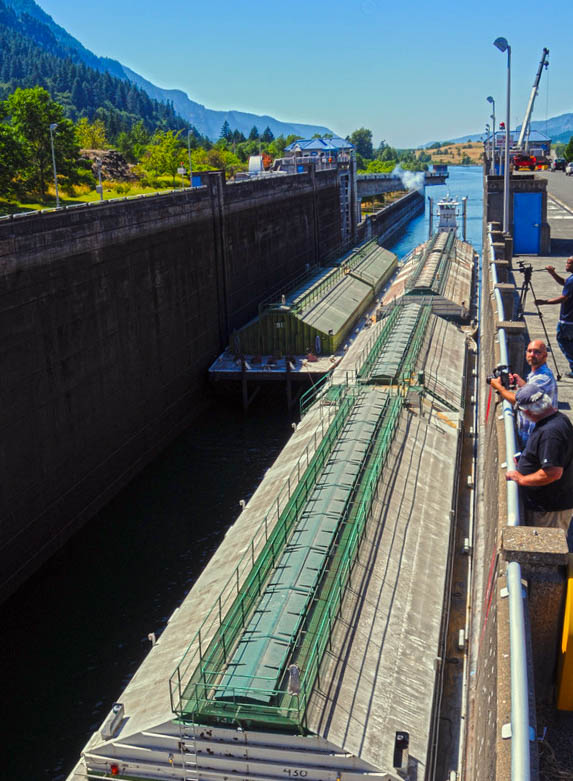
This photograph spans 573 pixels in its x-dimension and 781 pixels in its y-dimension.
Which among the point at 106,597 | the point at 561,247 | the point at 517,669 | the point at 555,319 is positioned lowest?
the point at 106,597

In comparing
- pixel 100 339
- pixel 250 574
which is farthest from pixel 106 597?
pixel 100 339

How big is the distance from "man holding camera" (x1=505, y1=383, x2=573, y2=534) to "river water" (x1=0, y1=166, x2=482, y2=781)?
498 inches

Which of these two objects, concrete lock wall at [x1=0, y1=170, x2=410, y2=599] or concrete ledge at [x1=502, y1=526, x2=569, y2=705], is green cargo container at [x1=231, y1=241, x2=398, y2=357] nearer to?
concrete lock wall at [x1=0, y1=170, x2=410, y2=599]

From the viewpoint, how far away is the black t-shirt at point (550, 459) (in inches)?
297

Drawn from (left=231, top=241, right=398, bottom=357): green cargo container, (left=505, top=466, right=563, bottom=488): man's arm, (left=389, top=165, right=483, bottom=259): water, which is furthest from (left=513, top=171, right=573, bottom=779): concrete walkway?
(left=389, top=165, right=483, bottom=259): water

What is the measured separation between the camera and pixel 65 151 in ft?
204

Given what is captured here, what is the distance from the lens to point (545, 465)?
24.9ft

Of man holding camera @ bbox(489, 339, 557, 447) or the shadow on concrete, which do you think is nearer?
man holding camera @ bbox(489, 339, 557, 447)

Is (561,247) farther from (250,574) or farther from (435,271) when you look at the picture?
(250,574)

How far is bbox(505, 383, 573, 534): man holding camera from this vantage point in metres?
7.57

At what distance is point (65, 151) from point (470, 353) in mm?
41089

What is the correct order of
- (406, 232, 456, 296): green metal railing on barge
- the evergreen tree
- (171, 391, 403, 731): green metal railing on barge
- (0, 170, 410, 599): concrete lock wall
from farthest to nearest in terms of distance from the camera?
1. the evergreen tree
2. (406, 232, 456, 296): green metal railing on barge
3. (0, 170, 410, 599): concrete lock wall
4. (171, 391, 403, 731): green metal railing on barge

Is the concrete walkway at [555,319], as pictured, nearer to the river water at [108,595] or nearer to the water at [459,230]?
the river water at [108,595]

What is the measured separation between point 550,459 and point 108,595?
1796 cm
